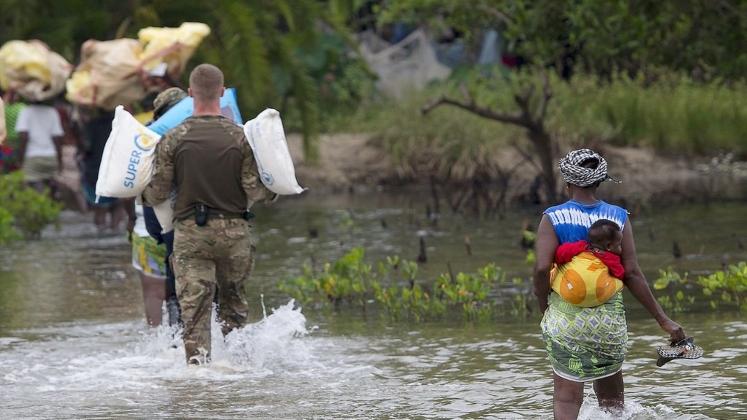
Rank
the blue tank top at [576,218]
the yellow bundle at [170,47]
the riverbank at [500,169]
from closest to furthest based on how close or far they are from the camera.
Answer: the blue tank top at [576,218]
the yellow bundle at [170,47]
the riverbank at [500,169]

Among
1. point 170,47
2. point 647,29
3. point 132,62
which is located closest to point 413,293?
point 170,47

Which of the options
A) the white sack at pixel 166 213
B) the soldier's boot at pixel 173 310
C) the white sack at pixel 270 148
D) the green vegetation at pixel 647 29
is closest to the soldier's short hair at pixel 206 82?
the white sack at pixel 270 148

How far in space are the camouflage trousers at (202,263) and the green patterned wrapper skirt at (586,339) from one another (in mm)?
2579

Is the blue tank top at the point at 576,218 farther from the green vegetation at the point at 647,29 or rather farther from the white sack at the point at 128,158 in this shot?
the green vegetation at the point at 647,29

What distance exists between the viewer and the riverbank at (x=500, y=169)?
72.0 ft

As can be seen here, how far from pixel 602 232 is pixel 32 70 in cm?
1172

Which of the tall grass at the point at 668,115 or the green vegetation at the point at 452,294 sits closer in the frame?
the green vegetation at the point at 452,294

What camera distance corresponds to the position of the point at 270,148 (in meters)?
9.01

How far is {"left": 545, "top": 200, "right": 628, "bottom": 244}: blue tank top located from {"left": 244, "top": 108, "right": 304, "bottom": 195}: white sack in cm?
229

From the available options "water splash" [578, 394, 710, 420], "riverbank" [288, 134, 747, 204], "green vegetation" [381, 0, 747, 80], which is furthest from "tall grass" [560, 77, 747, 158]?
"water splash" [578, 394, 710, 420]

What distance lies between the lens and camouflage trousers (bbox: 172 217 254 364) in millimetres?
9039

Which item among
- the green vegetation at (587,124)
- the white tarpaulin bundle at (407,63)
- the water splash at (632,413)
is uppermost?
the white tarpaulin bundle at (407,63)

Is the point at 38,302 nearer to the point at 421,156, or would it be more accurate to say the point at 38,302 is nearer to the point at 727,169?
the point at 421,156

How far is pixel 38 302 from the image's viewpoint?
41.2 ft
